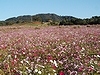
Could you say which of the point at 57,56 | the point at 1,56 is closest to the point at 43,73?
the point at 57,56

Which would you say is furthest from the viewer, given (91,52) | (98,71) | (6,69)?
(91,52)

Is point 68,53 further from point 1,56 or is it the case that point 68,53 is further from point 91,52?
point 1,56

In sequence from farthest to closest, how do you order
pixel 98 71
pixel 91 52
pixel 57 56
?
pixel 91 52, pixel 57 56, pixel 98 71

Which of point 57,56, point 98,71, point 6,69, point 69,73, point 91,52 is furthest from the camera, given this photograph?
point 91,52

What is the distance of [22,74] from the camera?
5.34m

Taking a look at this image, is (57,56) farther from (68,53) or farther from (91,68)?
(91,68)

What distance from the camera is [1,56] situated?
28.0ft

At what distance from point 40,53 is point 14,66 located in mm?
2799

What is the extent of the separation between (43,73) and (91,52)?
155 inches

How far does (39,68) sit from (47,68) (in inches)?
8.4

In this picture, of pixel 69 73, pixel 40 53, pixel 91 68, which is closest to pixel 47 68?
pixel 69 73

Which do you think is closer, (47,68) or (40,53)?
(47,68)

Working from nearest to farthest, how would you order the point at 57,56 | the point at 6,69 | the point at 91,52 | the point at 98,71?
1. the point at 98,71
2. the point at 6,69
3. the point at 57,56
4. the point at 91,52

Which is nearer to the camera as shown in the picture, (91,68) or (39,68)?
(91,68)
